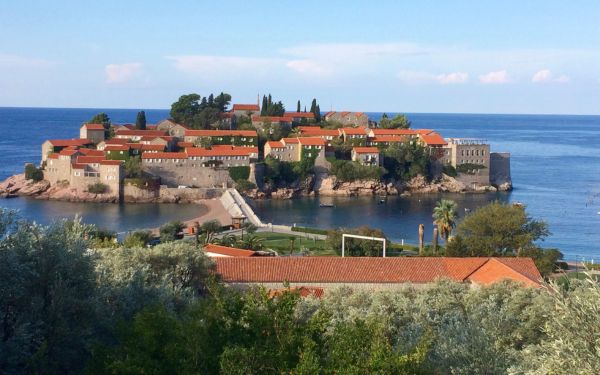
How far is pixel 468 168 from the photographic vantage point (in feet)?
213

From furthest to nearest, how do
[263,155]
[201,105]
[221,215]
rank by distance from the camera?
[201,105], [263,155], [221,215]

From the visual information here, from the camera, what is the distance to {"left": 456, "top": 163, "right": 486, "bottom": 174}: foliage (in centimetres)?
6475

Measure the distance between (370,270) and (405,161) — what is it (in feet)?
135

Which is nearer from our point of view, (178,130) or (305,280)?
(305,280)

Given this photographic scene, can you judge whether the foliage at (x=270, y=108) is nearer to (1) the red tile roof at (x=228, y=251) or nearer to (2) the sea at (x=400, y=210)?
(2) the sea at (x=400, y=210)

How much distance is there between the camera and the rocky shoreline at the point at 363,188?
196 ft

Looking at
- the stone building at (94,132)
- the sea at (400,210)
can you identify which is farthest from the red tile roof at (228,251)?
the stone building at (94,132)

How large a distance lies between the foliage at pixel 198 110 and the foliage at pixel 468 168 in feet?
74.9

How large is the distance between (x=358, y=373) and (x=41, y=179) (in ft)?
182

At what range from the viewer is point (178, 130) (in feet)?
223

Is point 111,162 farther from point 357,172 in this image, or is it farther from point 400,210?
point 400,210

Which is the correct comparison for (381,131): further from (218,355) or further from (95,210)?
(218,355)

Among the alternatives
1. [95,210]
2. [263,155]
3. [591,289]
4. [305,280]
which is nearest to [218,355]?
[591,289]

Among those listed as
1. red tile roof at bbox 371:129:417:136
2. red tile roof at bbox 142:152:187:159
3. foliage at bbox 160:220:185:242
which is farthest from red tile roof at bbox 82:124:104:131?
foliage at bbox 160:220:185:242
